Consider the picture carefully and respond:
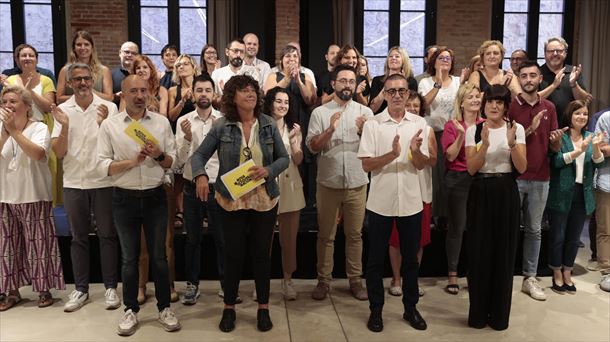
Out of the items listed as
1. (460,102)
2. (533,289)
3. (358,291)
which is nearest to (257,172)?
(358,291)

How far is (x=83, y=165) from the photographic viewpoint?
4.12 metres

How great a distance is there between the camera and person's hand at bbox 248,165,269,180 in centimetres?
356

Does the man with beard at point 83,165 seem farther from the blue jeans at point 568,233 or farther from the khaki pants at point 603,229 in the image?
the khaki pants at point 603,229

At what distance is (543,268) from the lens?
5043 millimetres

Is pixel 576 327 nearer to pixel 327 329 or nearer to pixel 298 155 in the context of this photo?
pixel 327 329

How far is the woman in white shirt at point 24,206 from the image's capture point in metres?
3.99

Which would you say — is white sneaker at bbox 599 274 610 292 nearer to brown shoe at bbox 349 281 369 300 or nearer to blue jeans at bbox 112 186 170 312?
brown shoe at bbox 349 281 369 300

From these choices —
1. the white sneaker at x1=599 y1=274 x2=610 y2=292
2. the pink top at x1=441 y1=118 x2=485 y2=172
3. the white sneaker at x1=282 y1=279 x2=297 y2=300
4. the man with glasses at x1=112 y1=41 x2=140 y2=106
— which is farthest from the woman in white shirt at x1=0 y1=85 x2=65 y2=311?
the white sneaker at x1=599 y1=274 x2=610 y2=292

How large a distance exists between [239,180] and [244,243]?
1.48ft

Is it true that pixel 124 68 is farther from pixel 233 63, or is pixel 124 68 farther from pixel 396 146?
pixel 396 146

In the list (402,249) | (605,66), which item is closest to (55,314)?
(402,249)

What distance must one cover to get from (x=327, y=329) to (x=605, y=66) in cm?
694

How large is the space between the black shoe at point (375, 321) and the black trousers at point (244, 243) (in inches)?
26.9

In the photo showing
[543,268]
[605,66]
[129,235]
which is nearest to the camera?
[129,235]
